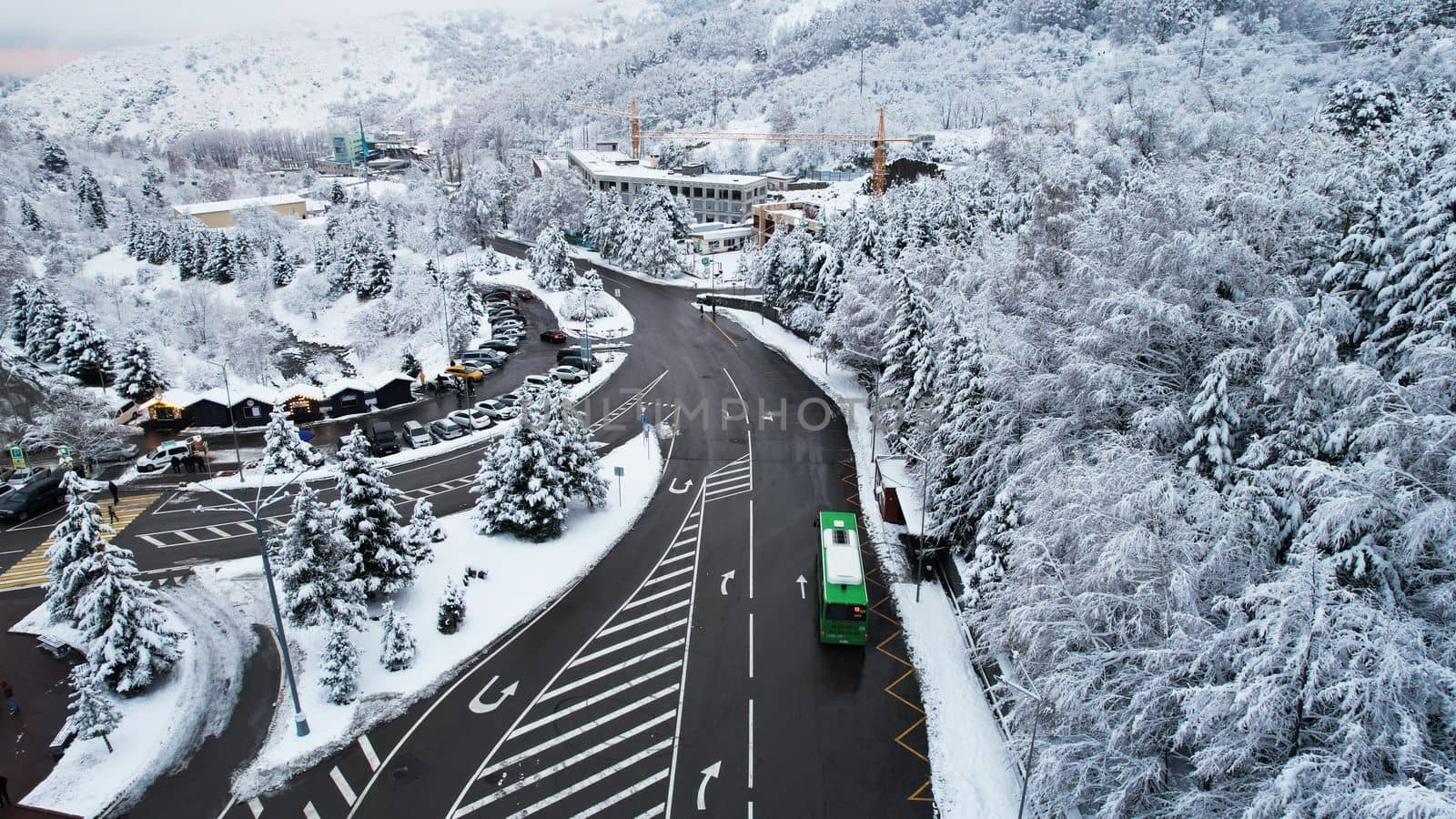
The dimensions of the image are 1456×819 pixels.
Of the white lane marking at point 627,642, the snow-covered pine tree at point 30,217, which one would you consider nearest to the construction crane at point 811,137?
the white lane marking at point 627,642

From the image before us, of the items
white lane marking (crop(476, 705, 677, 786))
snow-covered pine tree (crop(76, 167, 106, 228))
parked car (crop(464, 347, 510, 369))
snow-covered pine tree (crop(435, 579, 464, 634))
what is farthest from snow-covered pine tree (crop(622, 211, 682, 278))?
snow-covered pine tree (crop(76, 167, 106, 228))

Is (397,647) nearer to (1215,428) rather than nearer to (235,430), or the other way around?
(1215,428)

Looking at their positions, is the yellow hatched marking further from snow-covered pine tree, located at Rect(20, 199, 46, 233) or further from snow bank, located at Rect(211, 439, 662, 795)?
snow-covered pine tree, located at Rect(20, 199, 46, 233)

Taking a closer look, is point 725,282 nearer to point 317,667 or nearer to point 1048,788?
point 317,667

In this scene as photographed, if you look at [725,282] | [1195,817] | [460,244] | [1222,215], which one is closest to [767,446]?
[1222,215]

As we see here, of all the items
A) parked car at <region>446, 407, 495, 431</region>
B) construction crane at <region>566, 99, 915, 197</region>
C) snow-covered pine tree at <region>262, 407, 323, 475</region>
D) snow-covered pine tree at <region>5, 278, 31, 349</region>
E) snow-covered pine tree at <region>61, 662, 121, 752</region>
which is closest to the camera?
snow-covered pine tree at <region>61, 662, 121, 752</region>

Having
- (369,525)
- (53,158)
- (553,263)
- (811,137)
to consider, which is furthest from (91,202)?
(811,137)

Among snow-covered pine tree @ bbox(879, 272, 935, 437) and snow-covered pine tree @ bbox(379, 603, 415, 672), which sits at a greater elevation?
snow-covered pine tree @ bbox(879, 272, 935, 437)
